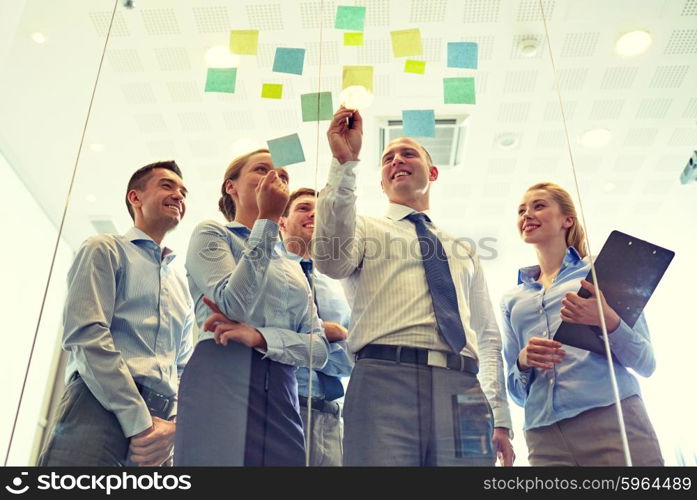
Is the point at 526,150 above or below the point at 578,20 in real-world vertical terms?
below

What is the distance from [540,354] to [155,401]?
3.28 feet

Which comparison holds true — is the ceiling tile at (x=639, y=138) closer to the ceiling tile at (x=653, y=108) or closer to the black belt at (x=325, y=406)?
the ceiling tile at (x=653, y=108)

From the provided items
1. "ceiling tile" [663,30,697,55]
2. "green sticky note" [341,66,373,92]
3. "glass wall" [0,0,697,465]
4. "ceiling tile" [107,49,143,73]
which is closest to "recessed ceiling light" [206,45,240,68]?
"glass wall" [0,0,697,465]

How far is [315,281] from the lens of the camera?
163cm

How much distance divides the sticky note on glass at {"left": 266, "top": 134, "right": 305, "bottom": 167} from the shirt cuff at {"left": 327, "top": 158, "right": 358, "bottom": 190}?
0.21 metres

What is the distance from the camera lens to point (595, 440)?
142cm

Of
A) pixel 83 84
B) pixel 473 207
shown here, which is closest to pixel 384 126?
pixel 473 207

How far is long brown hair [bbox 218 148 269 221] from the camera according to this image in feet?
5.73

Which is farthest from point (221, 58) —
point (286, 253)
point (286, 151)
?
point (286, 253)

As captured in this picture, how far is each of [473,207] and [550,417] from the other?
1.05 meters

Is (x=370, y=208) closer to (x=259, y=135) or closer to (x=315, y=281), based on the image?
(x=315, y=281)

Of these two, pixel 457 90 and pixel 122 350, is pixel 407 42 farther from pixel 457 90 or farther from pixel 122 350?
pixel 122 350

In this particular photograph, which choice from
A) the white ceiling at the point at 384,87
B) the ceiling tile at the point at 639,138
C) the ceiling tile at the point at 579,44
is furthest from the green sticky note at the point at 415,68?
the ceiling tile at the point at 639,138

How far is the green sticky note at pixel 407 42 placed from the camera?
2111mm
